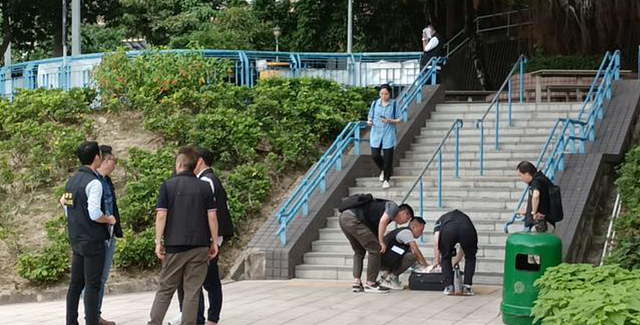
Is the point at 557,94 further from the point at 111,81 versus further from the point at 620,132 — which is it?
the point at 111,81

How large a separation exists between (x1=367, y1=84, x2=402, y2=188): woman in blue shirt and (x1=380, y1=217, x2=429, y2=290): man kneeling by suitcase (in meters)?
3.41

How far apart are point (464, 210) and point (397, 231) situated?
273 centimetres

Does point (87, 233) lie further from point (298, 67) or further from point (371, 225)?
point (298, 67)

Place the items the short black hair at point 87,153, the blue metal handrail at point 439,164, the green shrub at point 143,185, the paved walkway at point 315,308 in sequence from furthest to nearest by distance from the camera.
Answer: the green shrub at point 143,185
the blue metal handrail at point 439,164
the paved walkway at point 315,308
the short black hair at point 87,153

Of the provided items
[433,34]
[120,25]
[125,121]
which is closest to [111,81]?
[125,121]

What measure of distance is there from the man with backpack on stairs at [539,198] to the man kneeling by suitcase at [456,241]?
0.67 meters

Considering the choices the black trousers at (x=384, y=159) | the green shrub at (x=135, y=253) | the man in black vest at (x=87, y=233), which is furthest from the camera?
the black trousers at (x=384, y=159)

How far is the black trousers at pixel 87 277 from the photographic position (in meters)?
8.66

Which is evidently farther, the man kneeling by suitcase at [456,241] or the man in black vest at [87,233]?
the man kneeling by suitcase at [456,241]

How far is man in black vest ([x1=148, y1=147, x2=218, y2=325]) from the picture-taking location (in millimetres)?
8273

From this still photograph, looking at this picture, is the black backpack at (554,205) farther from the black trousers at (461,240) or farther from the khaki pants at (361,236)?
the khaki pants at (361,236)

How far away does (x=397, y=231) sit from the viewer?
1171 cm

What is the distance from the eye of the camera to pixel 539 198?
35.5ft

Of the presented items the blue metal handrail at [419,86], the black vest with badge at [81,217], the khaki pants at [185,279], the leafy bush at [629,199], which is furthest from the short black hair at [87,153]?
the blue metal handrail at [419,86]
